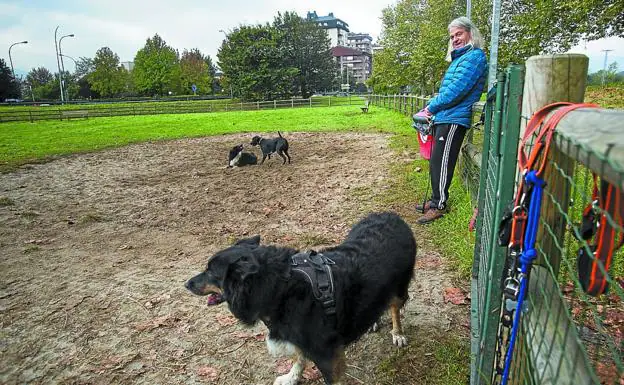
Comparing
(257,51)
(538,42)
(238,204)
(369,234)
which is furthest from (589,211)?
(257,51)

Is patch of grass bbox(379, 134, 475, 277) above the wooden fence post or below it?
below

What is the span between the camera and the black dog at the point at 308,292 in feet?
7.86

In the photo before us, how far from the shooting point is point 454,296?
11.3 ft

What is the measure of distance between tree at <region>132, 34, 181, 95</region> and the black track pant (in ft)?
A: 224

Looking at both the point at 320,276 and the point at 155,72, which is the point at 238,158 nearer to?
the point at 320,276

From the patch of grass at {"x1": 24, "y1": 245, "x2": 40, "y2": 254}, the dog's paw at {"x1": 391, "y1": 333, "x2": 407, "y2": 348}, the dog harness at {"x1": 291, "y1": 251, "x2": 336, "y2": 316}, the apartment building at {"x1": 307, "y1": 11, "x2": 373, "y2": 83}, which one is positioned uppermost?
the apartment building at {"x1": 307, "y1": 11, "x2": 373, "y2": 83}

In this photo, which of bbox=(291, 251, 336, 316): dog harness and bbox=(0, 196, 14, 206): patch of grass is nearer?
bbox=(291, 251, 336, 316): dog harness

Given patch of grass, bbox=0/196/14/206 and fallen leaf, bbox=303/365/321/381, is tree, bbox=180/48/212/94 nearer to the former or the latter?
patch of grass, bbox=0/196/14/206

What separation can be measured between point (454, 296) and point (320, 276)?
1652mm

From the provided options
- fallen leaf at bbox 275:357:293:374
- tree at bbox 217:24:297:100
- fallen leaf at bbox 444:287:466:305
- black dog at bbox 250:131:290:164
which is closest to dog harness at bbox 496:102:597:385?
fallen leaf at bbox 275:357:293:374

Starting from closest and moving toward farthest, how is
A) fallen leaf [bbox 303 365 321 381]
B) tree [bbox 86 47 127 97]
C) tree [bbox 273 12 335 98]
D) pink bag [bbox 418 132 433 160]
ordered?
fallen leaf [bbox 303 365 321 381] → pink bag [bbox 418 132 433 160] → tree [bbox 273 12 335 98] → tree [bbox 86 47 127 97]

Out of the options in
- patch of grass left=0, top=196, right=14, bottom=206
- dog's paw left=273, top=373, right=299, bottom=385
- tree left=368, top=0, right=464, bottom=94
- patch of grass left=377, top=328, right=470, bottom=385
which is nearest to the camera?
patch of grass left=377, top=328, right=470, bottom=385

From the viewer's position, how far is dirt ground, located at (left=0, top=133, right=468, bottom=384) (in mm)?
2939

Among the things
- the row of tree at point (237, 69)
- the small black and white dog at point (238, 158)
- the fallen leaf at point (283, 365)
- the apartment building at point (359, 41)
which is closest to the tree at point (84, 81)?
the row of tree at point (237, 69)
